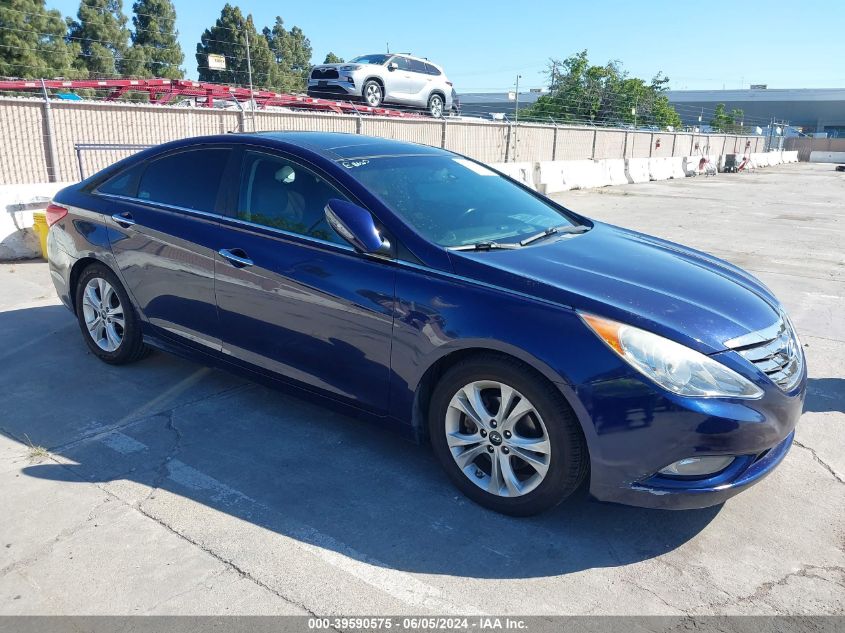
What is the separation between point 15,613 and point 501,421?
6.62 ft

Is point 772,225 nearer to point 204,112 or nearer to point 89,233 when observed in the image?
point 204,112

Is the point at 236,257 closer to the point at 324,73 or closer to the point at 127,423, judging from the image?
the point at 127,423

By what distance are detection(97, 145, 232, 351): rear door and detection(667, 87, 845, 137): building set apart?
8142 cm

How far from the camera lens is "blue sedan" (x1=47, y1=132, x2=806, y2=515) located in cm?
276

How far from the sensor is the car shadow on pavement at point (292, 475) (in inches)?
115

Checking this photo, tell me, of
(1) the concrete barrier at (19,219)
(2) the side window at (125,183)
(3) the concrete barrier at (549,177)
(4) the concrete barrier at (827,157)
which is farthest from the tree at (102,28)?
(4) the concrete barrier at (827,157)

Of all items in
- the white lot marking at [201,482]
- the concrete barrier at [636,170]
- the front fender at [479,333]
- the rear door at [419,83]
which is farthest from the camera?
the concrete barrier at [636,170]

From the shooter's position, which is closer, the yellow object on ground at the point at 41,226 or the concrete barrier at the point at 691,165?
the yellow object on ground at the point at 41,226

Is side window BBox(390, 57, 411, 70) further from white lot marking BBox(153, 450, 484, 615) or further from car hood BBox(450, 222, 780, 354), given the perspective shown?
white lot marking BBox(153, 450, 484, 615)

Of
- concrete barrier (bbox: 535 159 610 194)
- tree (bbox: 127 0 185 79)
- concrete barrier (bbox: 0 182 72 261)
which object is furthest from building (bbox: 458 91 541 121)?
concrete barrier (bbox: 0 182 72 261)

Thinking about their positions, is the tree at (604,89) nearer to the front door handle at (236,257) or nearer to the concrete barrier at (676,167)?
the concrete barrier at (676,167)

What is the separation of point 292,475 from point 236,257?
1.27m

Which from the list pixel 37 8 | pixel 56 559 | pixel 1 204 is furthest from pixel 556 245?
pixel 37 8

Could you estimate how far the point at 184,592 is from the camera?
8.51ft
